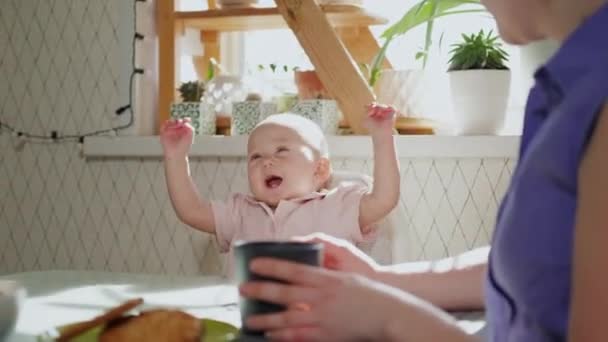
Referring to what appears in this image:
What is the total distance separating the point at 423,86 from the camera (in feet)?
7.10

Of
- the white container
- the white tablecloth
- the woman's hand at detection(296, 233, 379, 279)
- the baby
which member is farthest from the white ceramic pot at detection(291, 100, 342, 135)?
the white container

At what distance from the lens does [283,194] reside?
6.21 feet

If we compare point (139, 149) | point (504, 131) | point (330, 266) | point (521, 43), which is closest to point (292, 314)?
point (521, 43)

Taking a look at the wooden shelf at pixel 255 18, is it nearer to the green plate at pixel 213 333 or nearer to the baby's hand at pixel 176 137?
the baby's hand at pixel 176 137

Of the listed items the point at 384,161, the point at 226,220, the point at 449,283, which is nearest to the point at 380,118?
the point at 384,161

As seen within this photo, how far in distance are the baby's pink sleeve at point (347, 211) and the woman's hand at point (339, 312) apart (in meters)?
1.12

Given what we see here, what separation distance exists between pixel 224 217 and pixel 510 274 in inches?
50.8

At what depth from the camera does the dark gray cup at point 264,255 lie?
0.71 meters

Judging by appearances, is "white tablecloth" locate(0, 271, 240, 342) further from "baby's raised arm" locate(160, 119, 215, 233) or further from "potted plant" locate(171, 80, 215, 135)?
"potted plant" locate(171, 80, 215, 135)

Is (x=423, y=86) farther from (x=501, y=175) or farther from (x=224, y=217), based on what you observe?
(x=224, y=217)

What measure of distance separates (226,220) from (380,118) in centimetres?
44

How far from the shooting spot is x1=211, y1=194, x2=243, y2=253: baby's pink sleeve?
192cm

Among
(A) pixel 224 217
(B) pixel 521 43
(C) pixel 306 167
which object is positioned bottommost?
(A) pixel 224 217

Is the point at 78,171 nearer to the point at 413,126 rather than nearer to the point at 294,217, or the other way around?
the point at 294,217
